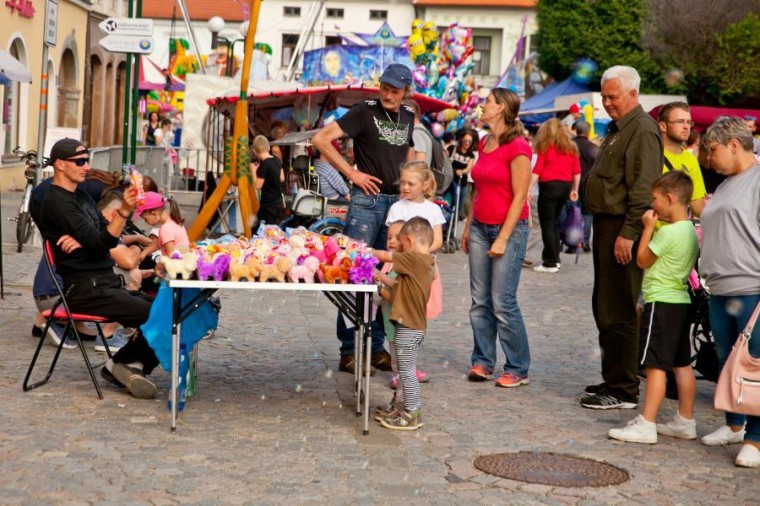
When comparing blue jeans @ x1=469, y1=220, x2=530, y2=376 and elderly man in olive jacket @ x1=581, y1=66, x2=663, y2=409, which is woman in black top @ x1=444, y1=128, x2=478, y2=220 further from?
elderly man in olive jacket @ x1=581, y1=66, x2=663, y2=409

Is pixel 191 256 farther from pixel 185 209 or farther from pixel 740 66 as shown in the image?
pixel 740 66

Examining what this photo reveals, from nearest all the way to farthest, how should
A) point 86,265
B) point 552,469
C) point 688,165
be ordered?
point 552,469, point 86,265, point 688,165

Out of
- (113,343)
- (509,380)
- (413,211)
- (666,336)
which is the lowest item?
(113,343)

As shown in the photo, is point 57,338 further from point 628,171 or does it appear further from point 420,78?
point 420,78

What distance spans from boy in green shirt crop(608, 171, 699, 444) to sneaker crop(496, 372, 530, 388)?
4.57 feet

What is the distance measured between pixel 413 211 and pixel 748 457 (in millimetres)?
2758

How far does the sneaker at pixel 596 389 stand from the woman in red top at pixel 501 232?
48cm

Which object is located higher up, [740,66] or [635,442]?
[740,66]

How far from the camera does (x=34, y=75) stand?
2994 centimetres

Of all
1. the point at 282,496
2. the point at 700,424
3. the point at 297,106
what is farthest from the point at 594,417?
the point at 297,106

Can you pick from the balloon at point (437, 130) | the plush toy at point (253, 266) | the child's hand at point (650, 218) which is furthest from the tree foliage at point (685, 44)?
the plush toy at point (253, 266)

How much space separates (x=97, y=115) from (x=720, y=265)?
1450 inches

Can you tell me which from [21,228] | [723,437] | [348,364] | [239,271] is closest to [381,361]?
[348,364]

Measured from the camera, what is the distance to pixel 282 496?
5301 mm
